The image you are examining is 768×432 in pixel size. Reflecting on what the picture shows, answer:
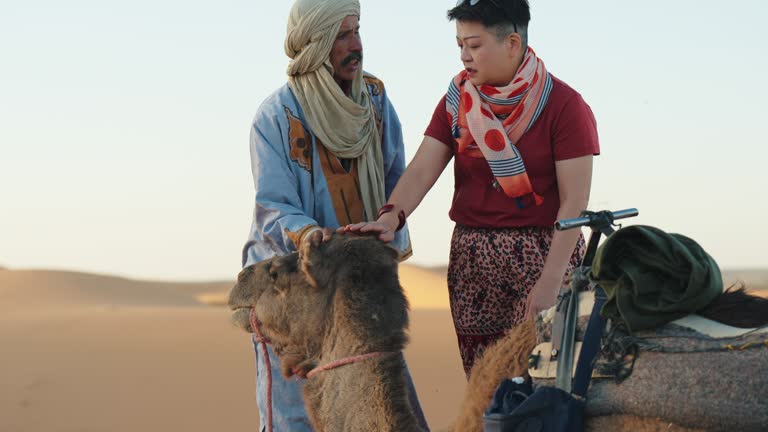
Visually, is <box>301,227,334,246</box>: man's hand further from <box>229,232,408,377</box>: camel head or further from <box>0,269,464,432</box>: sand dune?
<box>0,269,464,432</box>: sand dune

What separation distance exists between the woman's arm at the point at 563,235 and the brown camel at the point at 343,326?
601 mm

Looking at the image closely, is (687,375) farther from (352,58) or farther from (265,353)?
(352,58)

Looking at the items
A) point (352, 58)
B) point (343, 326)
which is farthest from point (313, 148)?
point (343, 326)

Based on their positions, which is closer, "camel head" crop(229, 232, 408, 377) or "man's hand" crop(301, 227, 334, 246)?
"camel head" crop(229, 232, 408, 377)

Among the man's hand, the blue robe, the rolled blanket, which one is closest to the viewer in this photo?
the rolled blanket

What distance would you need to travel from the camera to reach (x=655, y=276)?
3139 millimetres

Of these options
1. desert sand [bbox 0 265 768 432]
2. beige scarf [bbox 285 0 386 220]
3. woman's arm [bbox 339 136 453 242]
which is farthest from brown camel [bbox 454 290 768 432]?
desert sand [bbox 0 265 768 432]

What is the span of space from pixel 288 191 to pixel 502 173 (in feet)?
3.73

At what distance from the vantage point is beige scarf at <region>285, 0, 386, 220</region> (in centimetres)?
517

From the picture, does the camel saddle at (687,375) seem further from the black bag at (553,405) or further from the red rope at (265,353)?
the red rope at (265,353)

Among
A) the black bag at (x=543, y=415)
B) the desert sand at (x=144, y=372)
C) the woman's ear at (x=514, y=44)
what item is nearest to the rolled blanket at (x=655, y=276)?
the black bag at (x=543, y=415)

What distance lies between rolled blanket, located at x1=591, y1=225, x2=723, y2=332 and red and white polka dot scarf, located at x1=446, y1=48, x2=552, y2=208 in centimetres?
142

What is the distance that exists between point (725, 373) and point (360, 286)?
1682mm

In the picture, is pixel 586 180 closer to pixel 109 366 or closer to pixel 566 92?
pixel 566 92
